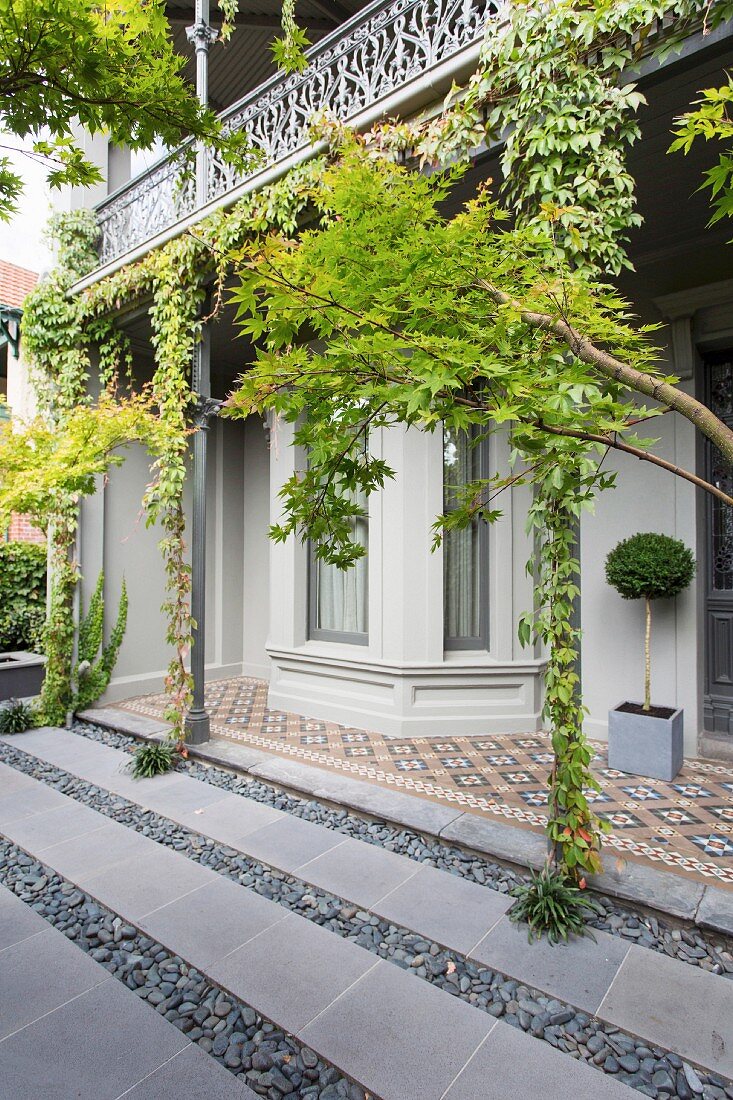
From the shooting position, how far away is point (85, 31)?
1800mm

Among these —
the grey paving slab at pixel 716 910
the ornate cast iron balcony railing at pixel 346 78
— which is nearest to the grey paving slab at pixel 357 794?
the grey paving slab at pixel 716 910

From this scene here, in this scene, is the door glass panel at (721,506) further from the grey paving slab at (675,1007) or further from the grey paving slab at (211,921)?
the grey paving slab at (211,921)

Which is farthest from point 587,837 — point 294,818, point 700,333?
point 700,333

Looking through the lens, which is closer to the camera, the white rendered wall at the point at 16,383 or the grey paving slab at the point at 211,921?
the grey paving slab at the point at 211,921

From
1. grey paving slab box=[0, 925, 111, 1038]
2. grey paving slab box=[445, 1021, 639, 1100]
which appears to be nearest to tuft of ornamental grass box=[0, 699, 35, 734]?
grey paving slab box=[0, 925, 111, 1038]

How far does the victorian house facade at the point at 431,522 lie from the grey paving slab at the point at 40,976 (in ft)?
9.58

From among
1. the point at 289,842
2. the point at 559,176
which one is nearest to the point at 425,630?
the point at 289,842

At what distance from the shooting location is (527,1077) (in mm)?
1851

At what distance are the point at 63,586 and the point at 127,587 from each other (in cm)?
86

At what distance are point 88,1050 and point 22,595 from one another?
622 cm

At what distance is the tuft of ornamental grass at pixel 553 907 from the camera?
8.43 feet

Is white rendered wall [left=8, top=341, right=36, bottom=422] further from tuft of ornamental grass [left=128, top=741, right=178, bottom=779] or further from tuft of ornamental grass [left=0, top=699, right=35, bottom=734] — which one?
tuft of ornamental grass [left=128, top=741, right=178, bottom=779]

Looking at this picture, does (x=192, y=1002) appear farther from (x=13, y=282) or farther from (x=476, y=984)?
(x=13, y=282)

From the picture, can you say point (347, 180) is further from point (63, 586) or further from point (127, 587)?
point (127, 587)
